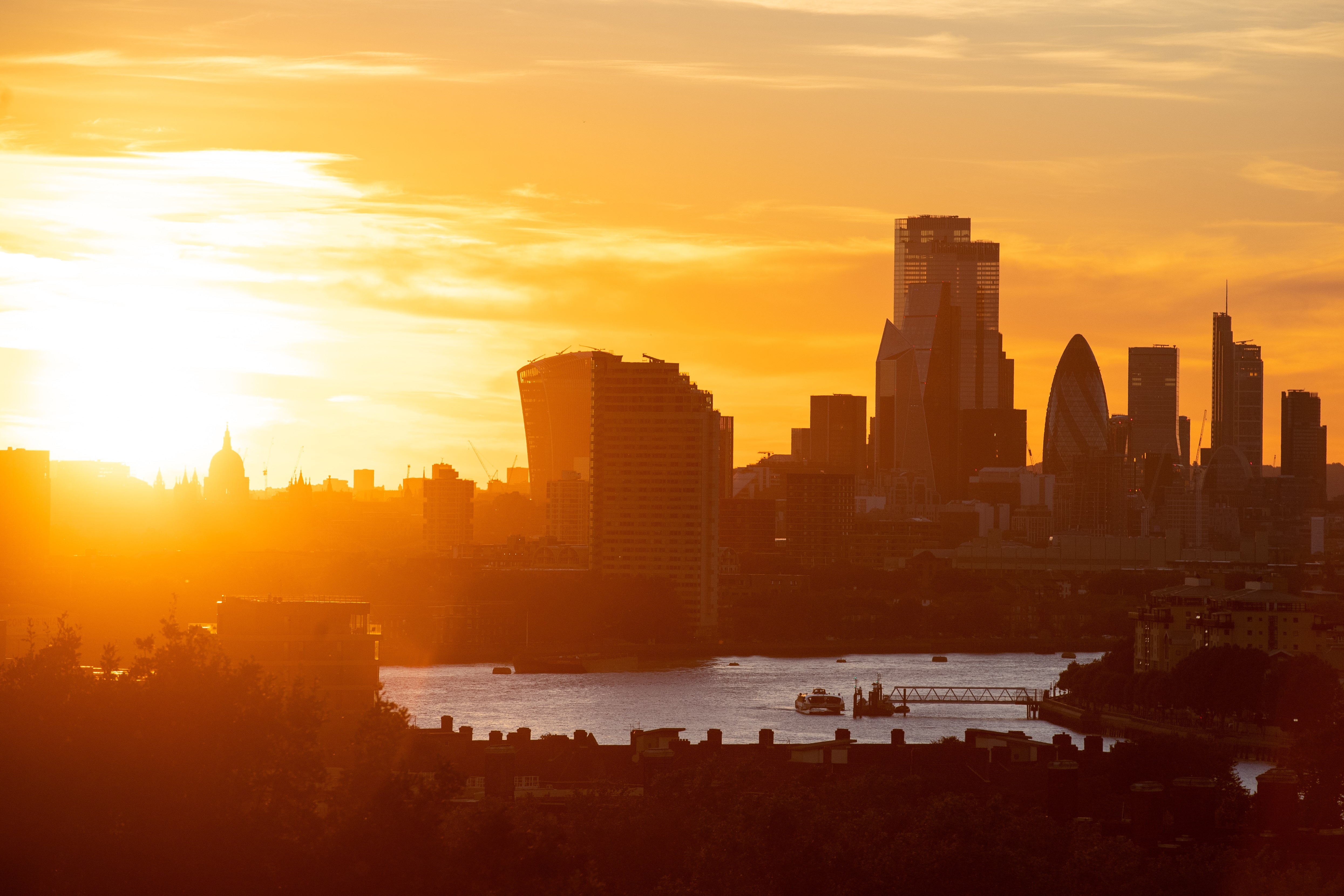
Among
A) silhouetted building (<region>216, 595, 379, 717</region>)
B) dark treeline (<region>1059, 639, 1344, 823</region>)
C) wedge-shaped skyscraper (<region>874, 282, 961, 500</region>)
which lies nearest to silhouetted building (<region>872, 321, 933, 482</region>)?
wedge-shaped skyscraper (<region>874, 282, 961, 500</region>)

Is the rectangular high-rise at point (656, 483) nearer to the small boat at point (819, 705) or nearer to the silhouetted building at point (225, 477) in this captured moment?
the small boat at point (819, 705)

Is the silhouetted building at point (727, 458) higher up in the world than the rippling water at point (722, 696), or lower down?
higher up

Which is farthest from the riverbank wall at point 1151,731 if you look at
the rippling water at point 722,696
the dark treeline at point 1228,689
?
the rippling water at point 722,696

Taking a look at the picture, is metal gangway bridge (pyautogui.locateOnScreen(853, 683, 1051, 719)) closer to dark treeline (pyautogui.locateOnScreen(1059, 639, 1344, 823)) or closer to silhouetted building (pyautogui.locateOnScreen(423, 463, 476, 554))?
dark treeline (pyautogui.locateOnScreen(1059, 639, 1344, 823))

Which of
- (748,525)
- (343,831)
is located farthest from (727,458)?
(343,831)

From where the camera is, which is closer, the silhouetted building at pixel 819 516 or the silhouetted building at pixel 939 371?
the silhouetted building at pixel 819 516

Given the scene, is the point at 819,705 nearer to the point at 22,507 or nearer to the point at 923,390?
the point at 22,507
